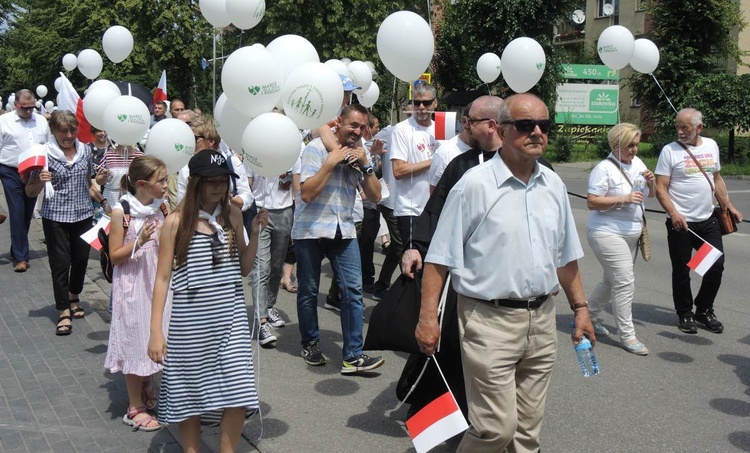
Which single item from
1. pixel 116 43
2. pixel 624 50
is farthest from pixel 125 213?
pixel 624 50

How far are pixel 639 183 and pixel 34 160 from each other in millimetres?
5184

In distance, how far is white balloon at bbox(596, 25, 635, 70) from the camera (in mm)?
7480

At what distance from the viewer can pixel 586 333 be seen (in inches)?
135

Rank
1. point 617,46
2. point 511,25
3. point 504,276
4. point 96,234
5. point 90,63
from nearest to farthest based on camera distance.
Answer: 1. point 504,276
2. point 96,234
3. point 617,46
4. point 90,63
5. point 511,25

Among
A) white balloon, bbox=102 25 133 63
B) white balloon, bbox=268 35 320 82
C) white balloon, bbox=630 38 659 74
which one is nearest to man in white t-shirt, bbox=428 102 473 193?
white balloon, bbox=268 35 320 82

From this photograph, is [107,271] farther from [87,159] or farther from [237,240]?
[87,159]

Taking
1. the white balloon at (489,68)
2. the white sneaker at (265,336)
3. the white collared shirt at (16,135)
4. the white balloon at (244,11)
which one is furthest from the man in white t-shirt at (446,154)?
the white collared shirt at (16,135)

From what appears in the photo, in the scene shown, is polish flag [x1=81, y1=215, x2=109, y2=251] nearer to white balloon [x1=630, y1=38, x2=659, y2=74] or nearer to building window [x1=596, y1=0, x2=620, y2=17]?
white balloon [x1=630, y1=38, x2=659, y2=74]

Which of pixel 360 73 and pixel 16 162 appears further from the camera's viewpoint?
pixel 16 162

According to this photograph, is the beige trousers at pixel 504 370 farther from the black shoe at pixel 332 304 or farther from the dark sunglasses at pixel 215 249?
the black shoe at pixel 332 304

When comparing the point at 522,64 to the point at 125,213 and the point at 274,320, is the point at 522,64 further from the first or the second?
the point at 125,213

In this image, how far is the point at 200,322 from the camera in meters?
3.61

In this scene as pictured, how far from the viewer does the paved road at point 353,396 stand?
13.8ft

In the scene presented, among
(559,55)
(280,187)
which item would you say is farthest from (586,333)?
(559,55)
